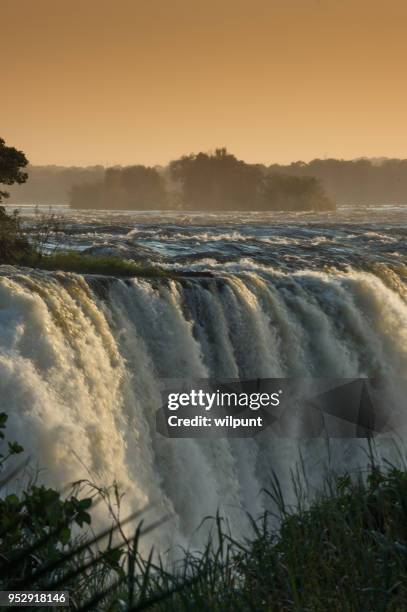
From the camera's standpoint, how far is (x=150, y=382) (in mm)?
14898

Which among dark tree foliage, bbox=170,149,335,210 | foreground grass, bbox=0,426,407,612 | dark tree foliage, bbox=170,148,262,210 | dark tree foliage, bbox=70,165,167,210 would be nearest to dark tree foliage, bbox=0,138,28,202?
foreground grass, bbox=0,426,407,612

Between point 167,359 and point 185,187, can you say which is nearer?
point 167,359

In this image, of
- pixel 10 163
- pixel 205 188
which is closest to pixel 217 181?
pixel 205 188

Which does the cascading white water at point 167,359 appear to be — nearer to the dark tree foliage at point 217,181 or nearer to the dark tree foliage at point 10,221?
the dark tree foliage at point 10,221

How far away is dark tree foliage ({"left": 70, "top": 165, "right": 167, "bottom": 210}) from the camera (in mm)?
107125

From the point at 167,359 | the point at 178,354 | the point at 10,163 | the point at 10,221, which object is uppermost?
the point at 10,163

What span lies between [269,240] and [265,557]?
86.6 feet

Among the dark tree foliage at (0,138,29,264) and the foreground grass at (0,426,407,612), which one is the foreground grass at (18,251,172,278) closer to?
the dark tree foliage at (0,138,29,264)

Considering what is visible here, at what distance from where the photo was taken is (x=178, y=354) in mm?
16078

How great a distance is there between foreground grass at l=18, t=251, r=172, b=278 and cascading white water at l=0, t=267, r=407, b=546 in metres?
1.89

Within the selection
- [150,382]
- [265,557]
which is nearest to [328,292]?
[150,382]

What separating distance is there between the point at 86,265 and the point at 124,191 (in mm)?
89743

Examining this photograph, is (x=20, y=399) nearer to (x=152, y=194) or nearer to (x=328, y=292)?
(x=328, y=292)

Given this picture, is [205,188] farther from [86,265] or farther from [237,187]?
[86,265]
